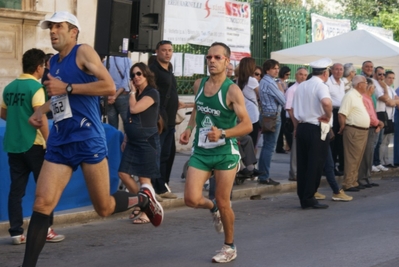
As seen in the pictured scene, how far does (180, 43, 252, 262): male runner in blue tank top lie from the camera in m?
7.41

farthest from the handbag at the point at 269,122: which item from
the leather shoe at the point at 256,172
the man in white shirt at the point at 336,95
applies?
the man in white shirt at the point at 336,95

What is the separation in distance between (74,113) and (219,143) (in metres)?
1.51

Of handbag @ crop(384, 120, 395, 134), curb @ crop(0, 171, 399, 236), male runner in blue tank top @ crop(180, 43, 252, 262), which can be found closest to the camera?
male runner in blue tank top @ crop(180, 43, 252, 262)

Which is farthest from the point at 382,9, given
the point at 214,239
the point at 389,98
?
the point at 214,239

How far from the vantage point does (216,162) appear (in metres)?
7.49

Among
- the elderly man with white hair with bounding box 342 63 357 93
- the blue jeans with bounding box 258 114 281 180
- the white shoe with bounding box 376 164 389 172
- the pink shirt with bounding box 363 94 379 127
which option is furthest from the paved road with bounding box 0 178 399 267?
the white shoe with bounding box 376 164 389 172

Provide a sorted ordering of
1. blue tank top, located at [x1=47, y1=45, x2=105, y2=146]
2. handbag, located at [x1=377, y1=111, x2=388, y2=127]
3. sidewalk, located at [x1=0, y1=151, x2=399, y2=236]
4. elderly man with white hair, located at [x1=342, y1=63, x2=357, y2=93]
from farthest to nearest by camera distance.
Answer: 1. handbag, located at [x1=377, y1=111, x2=388, y2=127]
2. elderly man with white hair, located at [x1=342, y1=63, x2=357, y2=93]
3. sidewalk, located at [x1=0, y1=151, x2=399, y2=236]
4. blue tank top, located at [x1=47, y1=45, x2=105, y2=146]

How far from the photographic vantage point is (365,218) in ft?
33.7

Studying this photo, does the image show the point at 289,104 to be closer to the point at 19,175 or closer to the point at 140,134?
the point at 140,134

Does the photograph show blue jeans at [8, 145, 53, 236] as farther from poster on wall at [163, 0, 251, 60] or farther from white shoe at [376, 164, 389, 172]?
white shoe at [376, 164, 389, 172]

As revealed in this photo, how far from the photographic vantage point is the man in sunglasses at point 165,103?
11.2 m

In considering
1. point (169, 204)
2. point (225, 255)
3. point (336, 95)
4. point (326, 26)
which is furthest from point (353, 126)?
point (326, 26)

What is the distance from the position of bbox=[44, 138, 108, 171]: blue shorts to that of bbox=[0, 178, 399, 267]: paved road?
51.8 inches

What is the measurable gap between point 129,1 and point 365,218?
15.6 ft
